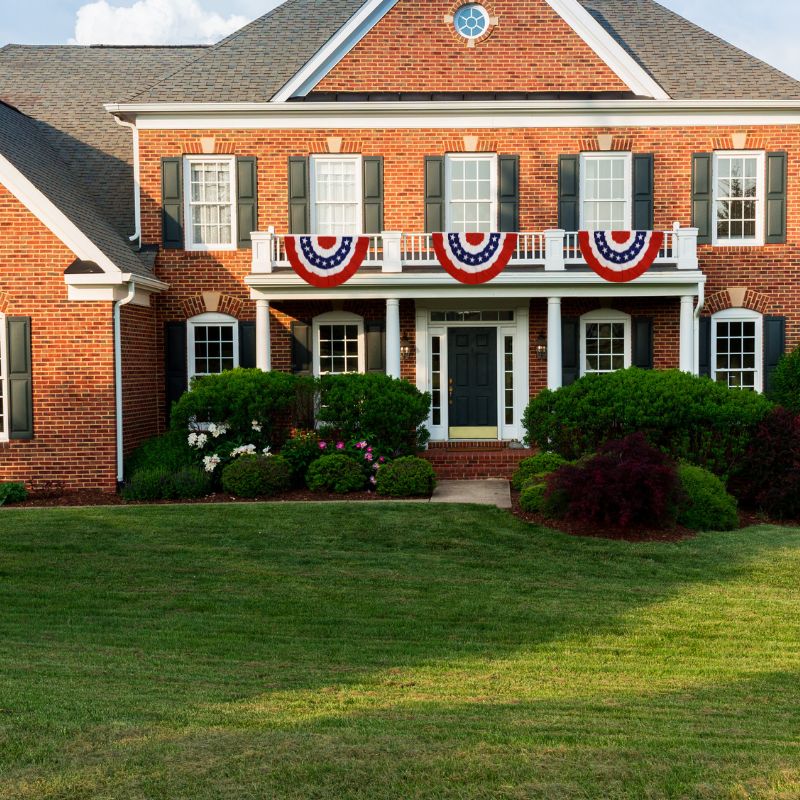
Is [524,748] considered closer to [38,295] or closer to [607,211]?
[38,295]

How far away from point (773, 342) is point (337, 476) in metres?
9.10

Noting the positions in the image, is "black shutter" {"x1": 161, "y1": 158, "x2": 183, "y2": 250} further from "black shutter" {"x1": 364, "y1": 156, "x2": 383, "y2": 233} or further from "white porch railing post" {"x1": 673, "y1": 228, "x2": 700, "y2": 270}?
"white porch railing post" {"x1": 673, "y1": 228, "x2": 700, "y2": 270}

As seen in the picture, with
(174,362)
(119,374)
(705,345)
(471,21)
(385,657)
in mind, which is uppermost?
(471,21)

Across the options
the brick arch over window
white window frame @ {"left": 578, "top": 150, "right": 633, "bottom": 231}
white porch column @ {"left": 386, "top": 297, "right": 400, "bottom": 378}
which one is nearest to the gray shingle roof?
white porch column @ {"left": 386, "top": 297, "right": 400, "bottom": 378}

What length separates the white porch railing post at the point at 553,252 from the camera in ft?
57.6

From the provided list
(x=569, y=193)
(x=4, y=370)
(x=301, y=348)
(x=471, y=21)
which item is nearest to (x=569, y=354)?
(x=569, y=193)

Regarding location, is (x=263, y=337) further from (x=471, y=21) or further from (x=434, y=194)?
(x=471, y=21)

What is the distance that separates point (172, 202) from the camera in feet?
61.5

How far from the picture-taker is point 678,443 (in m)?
→ 14.6

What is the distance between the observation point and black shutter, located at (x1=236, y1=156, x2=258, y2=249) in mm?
18781

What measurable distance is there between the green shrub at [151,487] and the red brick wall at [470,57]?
8083 millimetres

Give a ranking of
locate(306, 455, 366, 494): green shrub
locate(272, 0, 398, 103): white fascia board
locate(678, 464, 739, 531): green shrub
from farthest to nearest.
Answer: locate(272, 0, 398, 103): white fascia board, locate(306, 455, 366, 494): green shrub, locate(678, 464, 739, 531): green shrub

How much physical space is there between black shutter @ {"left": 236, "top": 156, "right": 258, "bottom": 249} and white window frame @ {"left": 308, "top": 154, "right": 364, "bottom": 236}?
40.9 inches

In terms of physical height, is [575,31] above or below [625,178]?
above
